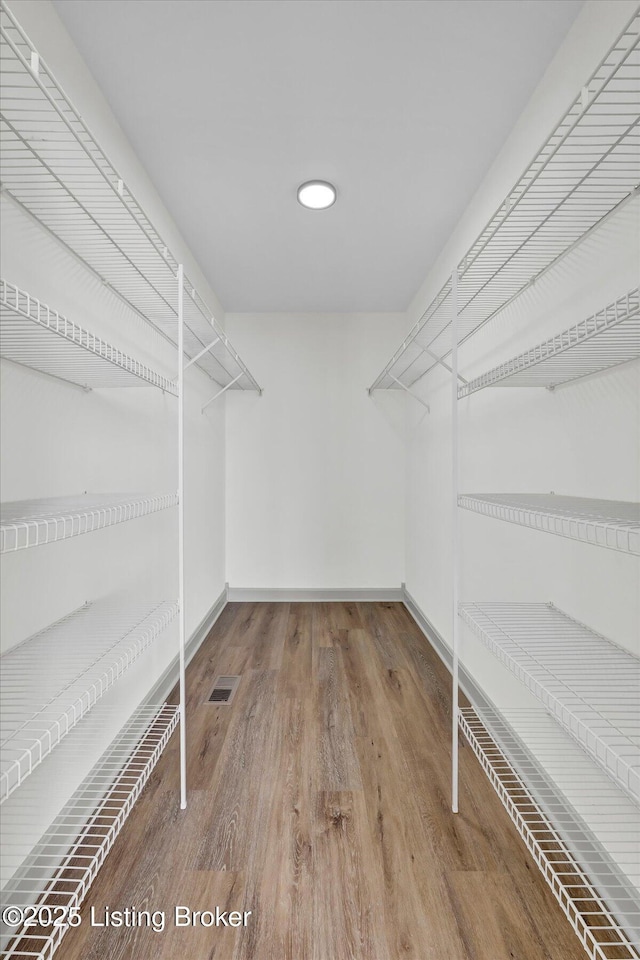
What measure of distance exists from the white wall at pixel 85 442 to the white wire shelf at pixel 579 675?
1.19 metres

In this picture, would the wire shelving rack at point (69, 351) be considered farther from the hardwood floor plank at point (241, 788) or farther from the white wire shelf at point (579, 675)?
the white wire shelf at point (579, 675)

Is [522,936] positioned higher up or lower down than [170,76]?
lower down

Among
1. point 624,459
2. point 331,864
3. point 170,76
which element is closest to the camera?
point 624,459

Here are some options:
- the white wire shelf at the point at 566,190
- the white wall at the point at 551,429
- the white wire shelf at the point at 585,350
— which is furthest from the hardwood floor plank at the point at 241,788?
the white wire shelf at the point at 566,190

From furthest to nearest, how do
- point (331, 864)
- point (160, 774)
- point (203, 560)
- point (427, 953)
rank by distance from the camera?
point (203, 560) < point (160, 774) < point (331, 864) < point (427, 953)

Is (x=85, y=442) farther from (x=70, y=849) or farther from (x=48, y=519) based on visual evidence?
(x=70, y=849)

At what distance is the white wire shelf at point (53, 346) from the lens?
91 cm

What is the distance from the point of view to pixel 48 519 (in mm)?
907

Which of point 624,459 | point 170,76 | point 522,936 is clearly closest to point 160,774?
point 522,936

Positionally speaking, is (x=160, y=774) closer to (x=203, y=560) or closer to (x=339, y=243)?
(x=203, y=560)

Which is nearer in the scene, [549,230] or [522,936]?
[522,936]

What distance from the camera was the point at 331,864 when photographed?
1347mm

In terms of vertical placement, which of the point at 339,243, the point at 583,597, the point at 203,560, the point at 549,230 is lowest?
the point at 203,560

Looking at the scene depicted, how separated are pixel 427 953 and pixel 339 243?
2.82 m
